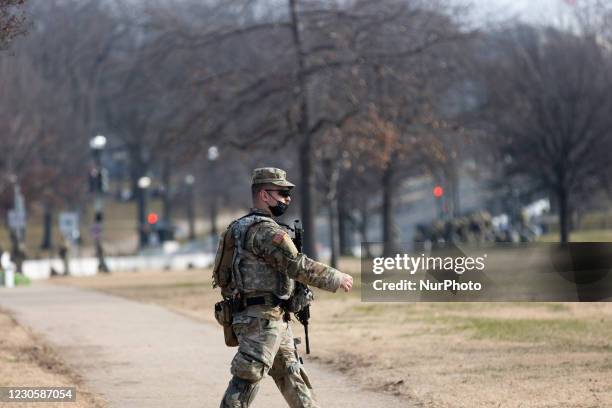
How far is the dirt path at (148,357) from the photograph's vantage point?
1238cm

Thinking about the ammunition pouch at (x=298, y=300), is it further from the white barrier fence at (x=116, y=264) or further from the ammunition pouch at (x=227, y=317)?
the white barrier fence at (x=116, y=264)

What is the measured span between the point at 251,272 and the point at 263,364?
0.63 metres

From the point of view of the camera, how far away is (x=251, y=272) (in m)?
9.03

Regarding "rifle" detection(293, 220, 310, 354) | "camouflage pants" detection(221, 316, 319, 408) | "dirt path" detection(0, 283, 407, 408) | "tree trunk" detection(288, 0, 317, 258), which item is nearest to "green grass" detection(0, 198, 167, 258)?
"tree trunk" detection(288, 0, 317, 258)

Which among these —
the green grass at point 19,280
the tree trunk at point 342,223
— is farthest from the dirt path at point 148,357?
the tree trunk at point 342,223

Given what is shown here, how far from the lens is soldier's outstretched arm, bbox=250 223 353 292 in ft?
28.8

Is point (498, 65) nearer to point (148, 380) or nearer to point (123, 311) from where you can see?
point (123, 311)

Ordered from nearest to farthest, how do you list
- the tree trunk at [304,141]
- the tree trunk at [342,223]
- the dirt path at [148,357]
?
the dirt path at [148,357], the tree trunk at [304,141], the tree trunk at [342,223]

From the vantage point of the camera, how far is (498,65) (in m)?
44.1

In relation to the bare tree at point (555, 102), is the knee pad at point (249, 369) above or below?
below

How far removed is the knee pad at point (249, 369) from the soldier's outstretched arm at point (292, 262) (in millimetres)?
619

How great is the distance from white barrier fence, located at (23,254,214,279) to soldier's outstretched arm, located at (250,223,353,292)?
3941 cm

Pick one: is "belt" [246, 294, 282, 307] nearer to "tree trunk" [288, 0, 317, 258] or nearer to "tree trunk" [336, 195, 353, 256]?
"tree trunk" [288, 0, 317, 258]

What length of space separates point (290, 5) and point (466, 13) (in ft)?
15.8
